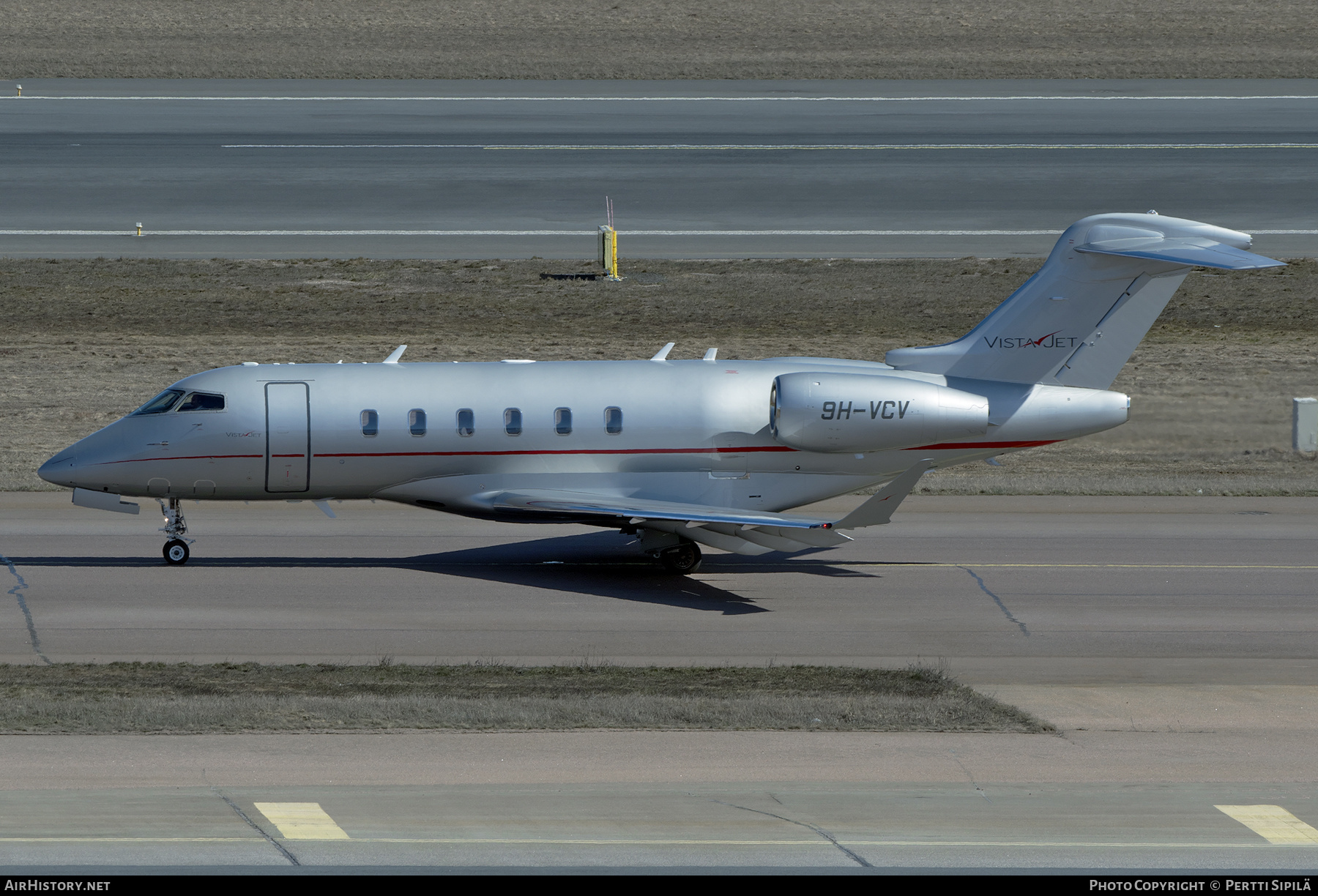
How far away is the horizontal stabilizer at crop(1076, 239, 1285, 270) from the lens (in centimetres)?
2391

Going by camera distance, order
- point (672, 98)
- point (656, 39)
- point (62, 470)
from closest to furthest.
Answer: point (62, 470)
point (672, 98)
point (656, 39)

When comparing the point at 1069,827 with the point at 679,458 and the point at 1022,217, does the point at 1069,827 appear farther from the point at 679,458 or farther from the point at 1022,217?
the point at 1022,217

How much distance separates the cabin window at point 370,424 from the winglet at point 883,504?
7.25m

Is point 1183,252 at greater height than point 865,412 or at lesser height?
greater

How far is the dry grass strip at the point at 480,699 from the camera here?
17.2 metres

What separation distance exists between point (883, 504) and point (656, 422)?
13.1ft

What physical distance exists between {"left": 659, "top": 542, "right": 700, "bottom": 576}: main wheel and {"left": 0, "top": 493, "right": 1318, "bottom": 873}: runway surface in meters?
0.28

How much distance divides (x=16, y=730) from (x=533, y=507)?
30.7 feet

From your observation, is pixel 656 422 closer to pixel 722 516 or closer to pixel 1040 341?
pixel 722 516

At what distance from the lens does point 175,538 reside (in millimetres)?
25391

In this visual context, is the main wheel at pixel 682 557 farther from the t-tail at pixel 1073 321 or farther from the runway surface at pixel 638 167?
the runway surface at pixel 638 167

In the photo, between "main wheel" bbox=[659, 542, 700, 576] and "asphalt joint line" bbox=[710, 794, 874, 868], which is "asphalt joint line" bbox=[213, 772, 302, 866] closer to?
"asphalt joint line" bbox=[710, 794, 874, 868]

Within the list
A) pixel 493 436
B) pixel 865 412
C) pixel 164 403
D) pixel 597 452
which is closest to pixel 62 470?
pixel 164 403

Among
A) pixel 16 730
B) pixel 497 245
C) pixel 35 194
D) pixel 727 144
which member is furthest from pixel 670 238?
pixel 16 730
